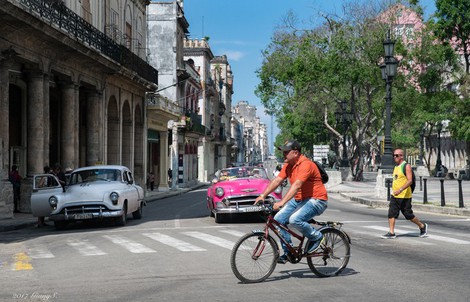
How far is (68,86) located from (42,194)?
1154 centimetres

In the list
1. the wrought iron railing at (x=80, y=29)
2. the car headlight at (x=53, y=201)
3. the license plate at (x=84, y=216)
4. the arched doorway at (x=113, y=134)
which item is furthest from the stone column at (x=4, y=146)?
the arched doorway at (x=113, y=134)

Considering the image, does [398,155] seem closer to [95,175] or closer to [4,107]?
[95,175]

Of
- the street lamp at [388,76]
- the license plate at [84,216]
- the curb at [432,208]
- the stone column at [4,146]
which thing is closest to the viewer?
the license plate at [84,216]

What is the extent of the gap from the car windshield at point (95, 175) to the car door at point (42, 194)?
0.48m

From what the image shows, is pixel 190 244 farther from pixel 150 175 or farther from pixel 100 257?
pixel 150 175

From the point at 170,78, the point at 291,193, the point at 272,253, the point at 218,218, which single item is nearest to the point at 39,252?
the point at 272,253

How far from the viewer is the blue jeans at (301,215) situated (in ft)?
26.9

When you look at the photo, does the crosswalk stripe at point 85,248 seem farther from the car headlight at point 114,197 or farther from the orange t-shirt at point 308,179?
the orange t-shirt at point 308,179

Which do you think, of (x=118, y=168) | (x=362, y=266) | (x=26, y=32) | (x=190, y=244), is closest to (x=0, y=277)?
(x=190, y=244)

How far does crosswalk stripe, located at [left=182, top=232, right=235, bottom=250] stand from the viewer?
39.2 ft

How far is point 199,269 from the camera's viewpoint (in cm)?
916

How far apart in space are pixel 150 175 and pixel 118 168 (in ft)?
92.4

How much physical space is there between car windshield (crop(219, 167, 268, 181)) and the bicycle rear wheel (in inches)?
Answer: 385

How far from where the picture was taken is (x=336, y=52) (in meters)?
48.1
